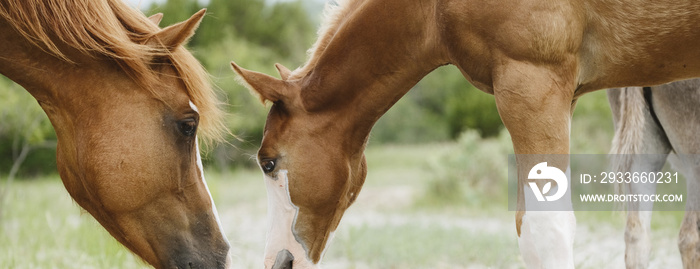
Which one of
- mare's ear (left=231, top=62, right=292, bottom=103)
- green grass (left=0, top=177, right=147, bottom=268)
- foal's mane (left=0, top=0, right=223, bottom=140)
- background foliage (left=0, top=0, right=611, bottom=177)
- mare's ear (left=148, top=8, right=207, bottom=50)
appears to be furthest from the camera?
background foliage (left=0, top=0, right=611, bottom=177)

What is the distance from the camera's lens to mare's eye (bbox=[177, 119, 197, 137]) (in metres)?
2.85

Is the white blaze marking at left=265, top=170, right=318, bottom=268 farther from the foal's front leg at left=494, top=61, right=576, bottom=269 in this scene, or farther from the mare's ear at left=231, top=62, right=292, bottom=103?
the foal's front leg at left=494, top=61, right=576, bottom=269

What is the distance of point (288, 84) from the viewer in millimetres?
3430

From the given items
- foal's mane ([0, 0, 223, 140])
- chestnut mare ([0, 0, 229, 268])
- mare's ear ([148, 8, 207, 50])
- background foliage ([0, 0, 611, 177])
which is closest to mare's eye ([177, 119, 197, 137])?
chestnut mare ([0, 0, 229, 268])

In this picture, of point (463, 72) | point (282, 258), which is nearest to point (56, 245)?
point (282, 258)

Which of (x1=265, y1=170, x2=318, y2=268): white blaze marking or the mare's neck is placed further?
(x1=265, y1=170, x2=318, y2=268): white blaze marking

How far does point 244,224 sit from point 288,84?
7088mm

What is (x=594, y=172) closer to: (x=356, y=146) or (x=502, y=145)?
(x=502, y=145)

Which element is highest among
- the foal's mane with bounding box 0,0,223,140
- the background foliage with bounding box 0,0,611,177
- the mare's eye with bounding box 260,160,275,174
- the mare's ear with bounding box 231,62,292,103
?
the foal's mane with bounding box 0,0,223,140

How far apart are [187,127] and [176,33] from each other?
1.32 feet

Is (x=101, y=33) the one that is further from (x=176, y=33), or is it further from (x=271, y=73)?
(x=271, y=73)

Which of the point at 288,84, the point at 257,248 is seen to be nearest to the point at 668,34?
the point at 288,84

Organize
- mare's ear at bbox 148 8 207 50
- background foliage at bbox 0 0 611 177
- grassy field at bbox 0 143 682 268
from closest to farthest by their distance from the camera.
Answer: mare's ear at bbox 148 8 207 50
grassy field at bbox 0 143 682 268
background foliage at bbox 0 0 611 177

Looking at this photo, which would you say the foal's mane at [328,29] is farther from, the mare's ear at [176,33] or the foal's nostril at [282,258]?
the foal's nostril at [282,258]
